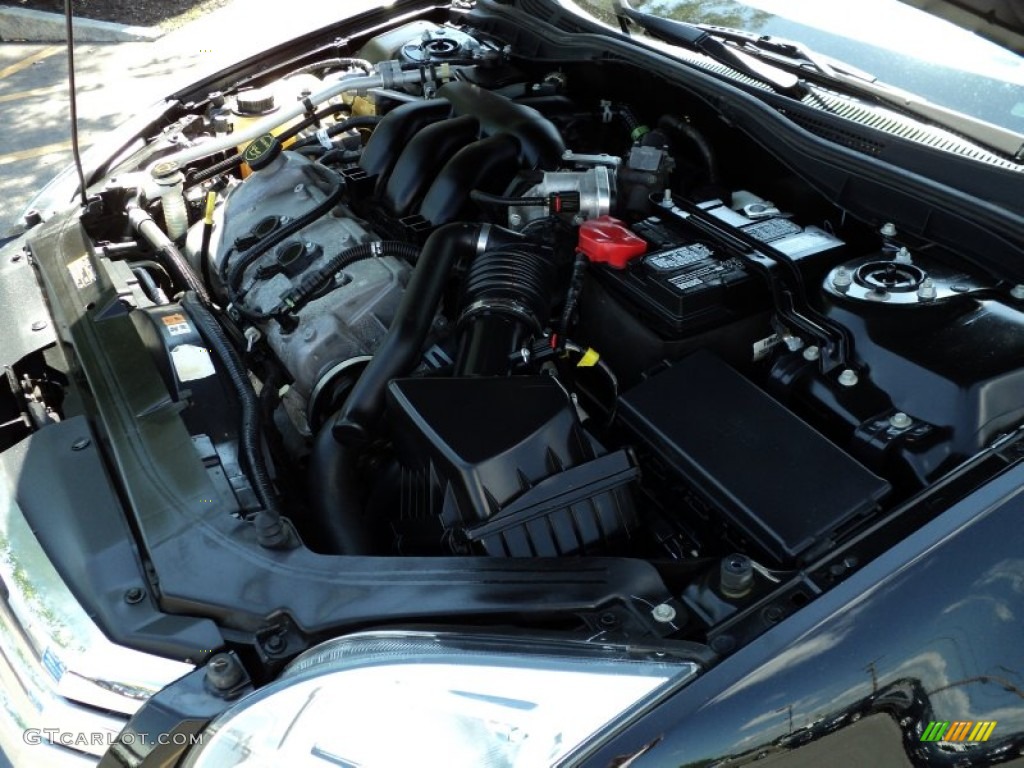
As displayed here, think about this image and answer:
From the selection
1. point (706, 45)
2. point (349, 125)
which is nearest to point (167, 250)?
point (349, 125)

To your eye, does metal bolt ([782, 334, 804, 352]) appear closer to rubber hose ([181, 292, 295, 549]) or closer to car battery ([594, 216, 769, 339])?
car battery ([594, 216, 769, 339])

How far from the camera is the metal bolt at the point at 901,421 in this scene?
55.6 inches

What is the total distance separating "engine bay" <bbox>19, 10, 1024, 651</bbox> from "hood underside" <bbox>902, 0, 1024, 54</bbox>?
409mm

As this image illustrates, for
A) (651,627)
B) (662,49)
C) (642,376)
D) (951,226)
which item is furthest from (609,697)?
(662,49)

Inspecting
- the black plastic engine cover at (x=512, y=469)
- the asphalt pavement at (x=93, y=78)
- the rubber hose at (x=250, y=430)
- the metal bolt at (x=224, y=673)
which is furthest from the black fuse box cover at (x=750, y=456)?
the asphalt pavement at (x=93, y=78)

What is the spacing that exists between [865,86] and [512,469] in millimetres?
1212

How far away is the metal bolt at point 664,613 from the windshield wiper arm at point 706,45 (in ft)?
4.31

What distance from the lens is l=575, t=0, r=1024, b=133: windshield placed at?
69.2 inches

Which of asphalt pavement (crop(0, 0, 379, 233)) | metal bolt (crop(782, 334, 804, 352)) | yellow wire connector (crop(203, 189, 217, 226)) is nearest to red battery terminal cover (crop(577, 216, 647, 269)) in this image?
metal bolt (crop(782, 334, 804, 352))

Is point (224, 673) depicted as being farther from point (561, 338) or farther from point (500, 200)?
point (500, 200)

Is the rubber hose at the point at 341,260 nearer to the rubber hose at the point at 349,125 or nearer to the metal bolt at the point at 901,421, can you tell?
the rubber hose at the point at 349,125

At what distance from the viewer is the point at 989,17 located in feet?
5.60

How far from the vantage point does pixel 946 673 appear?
114 centimetres

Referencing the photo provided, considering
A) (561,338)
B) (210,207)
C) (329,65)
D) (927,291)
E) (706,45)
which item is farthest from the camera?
(329,65)
